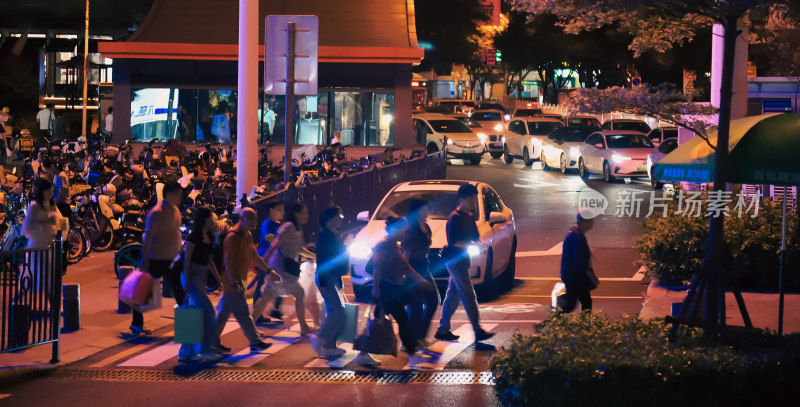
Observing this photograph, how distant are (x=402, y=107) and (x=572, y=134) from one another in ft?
18.9

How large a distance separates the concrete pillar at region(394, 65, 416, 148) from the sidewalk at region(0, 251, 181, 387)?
67.2 ft

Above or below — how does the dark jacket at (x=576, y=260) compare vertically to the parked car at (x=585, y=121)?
below

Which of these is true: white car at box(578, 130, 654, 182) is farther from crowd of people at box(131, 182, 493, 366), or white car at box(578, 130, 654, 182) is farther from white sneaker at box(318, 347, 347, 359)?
white sneaker at box(318, 347, 347, 359)

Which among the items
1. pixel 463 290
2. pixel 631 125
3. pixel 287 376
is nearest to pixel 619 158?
pixel 631 125

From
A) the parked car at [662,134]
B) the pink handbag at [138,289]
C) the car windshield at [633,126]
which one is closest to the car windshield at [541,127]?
the car windshield at [633,126]

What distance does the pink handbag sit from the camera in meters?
11.5

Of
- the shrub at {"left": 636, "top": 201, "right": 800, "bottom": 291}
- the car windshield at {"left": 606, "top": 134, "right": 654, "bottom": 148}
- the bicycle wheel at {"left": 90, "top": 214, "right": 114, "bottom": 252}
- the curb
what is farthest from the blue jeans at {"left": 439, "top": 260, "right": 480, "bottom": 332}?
the car windshield at {"left": 606, "top": 134, "right": 654, "bottom": 148}

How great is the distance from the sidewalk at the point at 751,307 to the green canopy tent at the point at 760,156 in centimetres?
233

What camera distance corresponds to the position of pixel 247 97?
16969mm

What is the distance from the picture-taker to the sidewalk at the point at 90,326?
33.7 ft

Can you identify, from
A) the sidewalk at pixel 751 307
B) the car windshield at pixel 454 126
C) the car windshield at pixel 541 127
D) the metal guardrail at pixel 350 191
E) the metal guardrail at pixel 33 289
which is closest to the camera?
the metal guardrail at pixel 33 289

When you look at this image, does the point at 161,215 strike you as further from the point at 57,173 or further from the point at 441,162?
the point at 441,162

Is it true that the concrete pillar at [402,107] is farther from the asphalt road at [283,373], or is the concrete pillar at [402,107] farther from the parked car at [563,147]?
the asphalt road at [283,373]

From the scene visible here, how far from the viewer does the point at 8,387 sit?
9.65m
